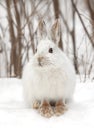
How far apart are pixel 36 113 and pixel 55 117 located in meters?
0.13

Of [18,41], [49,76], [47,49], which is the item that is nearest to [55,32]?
[47,49]

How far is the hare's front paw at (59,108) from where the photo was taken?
8.54ft

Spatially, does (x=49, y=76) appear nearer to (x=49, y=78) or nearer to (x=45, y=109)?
(x=49, y=78)

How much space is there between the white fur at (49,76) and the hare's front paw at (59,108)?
0.05 metres

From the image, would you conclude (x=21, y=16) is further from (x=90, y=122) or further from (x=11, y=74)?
(x=90, y=122)

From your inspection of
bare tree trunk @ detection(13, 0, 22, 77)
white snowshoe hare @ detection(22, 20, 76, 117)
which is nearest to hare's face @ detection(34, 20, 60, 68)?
white snowshoe hare @ detection(22, 20, 76, 117)

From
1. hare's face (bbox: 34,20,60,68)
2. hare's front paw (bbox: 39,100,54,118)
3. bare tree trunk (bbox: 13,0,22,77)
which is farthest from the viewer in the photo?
bare tree trunk (bbox: 13,0,22,77)

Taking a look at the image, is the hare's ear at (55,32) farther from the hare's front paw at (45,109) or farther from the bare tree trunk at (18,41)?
the bare tree trunk at (18,41)

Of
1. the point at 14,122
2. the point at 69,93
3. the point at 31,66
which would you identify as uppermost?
the point at 31,66

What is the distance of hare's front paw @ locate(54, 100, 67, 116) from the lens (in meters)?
2.60

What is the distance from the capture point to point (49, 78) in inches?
98.4

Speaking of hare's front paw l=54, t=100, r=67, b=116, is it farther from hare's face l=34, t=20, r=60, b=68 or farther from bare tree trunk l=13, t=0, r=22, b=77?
bare tree trunk l=13, t=0, r=22, b=77

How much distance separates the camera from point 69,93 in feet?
8.64

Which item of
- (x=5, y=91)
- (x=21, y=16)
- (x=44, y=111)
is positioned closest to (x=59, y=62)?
(x=44, y=111)
